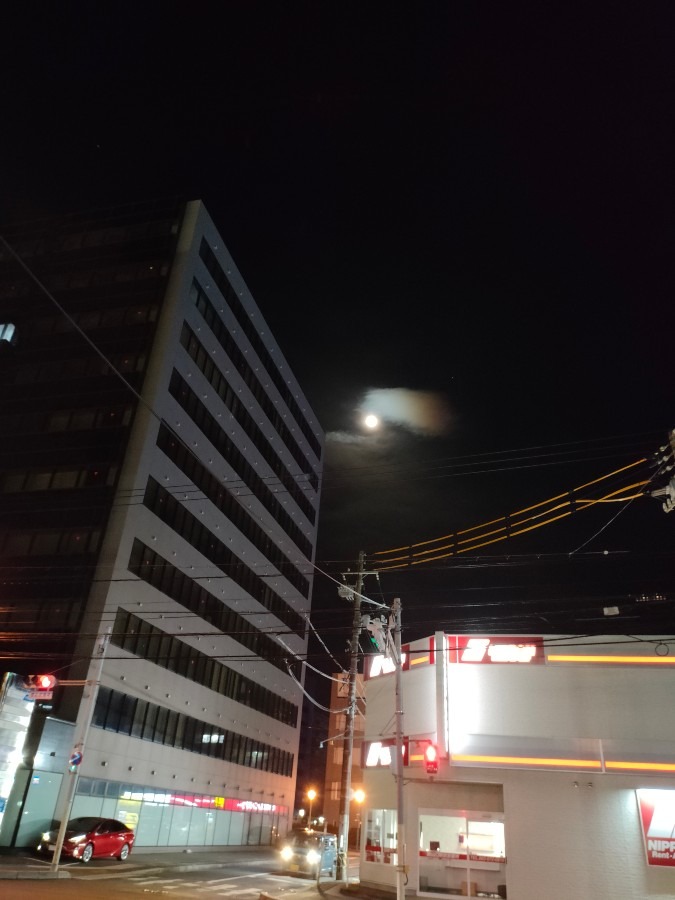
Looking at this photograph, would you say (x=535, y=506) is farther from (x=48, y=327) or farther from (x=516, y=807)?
(x=48, y=327)

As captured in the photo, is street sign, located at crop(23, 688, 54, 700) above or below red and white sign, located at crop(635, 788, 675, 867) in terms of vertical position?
above

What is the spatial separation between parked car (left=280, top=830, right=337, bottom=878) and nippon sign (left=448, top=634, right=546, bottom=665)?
11.1 m

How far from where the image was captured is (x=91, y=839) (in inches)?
910

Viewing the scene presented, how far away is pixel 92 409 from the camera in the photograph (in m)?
37.1

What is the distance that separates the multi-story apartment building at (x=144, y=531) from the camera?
29.9 m

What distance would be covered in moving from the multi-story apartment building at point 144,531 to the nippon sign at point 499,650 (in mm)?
10861

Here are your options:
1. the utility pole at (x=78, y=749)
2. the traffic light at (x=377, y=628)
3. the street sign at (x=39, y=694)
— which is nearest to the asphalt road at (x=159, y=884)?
the utility pole at (x=78, y=749)

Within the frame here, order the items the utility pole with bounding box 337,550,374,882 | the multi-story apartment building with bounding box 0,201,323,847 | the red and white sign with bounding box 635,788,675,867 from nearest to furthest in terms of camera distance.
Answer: the red and white sign with bounding box 635,788,675,867, the utility pole with bounding box 337,550,374,882, the multi-story apartment building with bounding box 0,201,323,847

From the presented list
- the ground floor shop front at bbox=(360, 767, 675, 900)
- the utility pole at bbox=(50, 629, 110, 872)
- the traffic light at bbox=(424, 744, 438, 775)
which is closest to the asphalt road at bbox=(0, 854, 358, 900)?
the utility pole at bbox=(50, 629, 110, 872)

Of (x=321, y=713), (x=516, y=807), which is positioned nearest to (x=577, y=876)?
(x=516, y=807)

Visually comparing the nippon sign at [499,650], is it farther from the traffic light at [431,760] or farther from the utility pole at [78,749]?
the utility pole at [78,749]

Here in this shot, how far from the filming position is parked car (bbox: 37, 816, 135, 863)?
72.4ft

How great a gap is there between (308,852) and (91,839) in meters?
9.33

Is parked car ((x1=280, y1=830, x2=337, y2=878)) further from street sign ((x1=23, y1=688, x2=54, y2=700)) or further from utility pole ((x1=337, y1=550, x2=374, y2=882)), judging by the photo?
street sign ((x1=23, y1=688, x2=54, y2=700))
